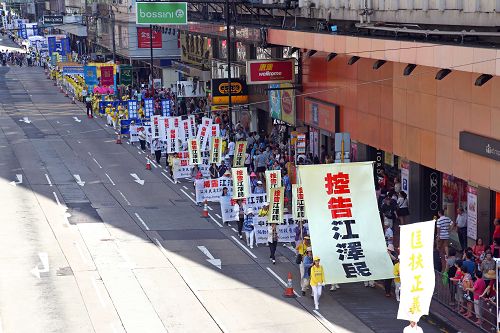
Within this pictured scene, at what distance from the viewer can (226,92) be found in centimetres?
5978

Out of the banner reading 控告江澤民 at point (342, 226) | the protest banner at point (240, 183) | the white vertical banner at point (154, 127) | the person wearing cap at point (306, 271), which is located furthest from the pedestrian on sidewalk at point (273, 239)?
the white vertical banner at point (154, 127)

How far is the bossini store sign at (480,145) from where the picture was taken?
1222 inches

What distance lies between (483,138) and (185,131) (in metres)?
23.6

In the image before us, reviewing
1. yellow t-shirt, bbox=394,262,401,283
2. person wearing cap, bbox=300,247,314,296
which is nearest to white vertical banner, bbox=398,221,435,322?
yellow t-shirt, bbox=394,262,401,283

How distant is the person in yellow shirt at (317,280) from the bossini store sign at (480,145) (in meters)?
6.45

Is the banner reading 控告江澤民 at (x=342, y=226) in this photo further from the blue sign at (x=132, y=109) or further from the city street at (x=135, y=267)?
the blue sign at (x=132, y=109)

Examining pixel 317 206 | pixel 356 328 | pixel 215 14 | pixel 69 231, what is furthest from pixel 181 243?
pixel 215 14

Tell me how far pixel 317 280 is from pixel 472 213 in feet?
25.9

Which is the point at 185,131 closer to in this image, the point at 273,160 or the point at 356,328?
the point at 273,160

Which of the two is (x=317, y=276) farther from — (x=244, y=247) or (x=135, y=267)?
(x=244, y=247)

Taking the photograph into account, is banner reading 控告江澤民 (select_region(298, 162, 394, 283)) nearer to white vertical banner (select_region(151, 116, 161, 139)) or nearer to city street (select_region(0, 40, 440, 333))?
city street (select_region(0, 40, 440, 333))

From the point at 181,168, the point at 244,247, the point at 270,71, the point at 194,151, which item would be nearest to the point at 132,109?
the point at 270,71

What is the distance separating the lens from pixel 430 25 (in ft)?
119

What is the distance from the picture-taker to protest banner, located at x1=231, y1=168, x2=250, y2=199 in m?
38.9
